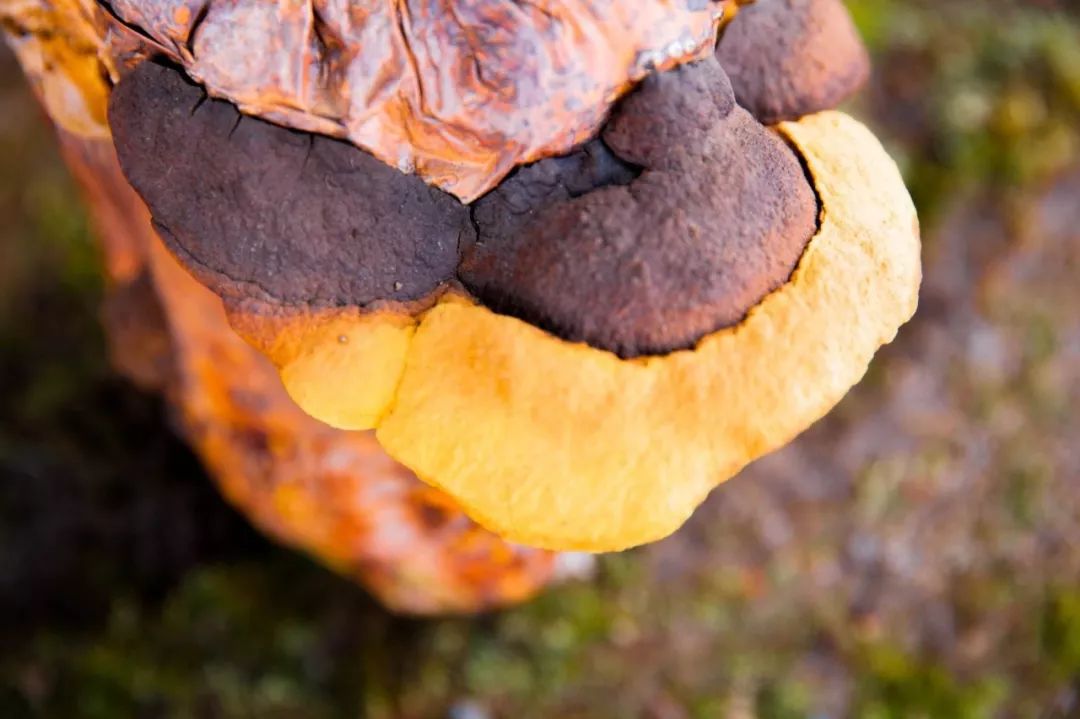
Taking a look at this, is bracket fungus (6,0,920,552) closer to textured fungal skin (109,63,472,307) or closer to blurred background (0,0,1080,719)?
textured fungal skin (109,63,472,307)

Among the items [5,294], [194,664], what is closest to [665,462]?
[194,664]

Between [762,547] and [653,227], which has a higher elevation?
[653,227]

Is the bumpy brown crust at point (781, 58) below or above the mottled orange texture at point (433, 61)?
below

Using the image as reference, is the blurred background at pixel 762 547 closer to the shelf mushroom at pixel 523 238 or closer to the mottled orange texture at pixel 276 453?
the mottled orange texture at pixel 276 453

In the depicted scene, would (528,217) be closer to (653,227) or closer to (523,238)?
(523,238)

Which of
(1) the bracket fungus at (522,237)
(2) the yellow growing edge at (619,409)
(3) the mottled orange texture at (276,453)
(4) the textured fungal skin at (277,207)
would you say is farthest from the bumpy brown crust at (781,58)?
(3) the mottled orange texture at (276,453)

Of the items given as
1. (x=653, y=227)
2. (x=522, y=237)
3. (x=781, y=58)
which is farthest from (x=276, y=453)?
(x=781, y=58)

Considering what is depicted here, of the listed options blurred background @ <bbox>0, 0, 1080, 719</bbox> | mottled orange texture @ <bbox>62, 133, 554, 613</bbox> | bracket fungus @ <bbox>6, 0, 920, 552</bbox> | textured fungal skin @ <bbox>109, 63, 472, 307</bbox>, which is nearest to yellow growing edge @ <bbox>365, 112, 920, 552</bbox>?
bracket fungus @ <bbox>6, 0, 920, 552</bbox>
